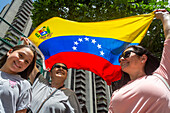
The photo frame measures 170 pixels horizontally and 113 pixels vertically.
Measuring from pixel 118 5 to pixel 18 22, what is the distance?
163ft

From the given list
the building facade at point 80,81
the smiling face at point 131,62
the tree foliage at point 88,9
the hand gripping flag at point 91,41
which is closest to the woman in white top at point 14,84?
the smiling face at point 131,62

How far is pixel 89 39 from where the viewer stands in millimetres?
4688

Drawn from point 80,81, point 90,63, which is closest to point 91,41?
point 90,63

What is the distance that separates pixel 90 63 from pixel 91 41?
633 mm

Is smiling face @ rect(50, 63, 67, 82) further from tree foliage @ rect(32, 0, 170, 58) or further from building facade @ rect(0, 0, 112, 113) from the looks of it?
building facade @ rect(0, 0, 112, 113)

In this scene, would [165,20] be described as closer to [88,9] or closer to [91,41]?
[91,41]

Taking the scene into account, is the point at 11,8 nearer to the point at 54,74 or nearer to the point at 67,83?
the point at 67,83

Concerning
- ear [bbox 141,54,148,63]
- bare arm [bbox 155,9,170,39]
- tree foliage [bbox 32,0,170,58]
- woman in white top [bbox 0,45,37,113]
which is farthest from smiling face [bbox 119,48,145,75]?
tree foliage [bbox 32,0,170,58]

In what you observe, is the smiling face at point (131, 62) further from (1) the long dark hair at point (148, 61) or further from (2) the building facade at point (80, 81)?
(2) the building facade at point (80, 81)

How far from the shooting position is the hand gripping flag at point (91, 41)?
4281mm

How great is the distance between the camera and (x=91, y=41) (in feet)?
15.2

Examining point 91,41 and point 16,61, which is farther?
point 91,41

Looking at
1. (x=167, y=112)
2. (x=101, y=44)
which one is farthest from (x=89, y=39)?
(x=167, y=112)

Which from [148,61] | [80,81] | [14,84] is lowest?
[80,81]
